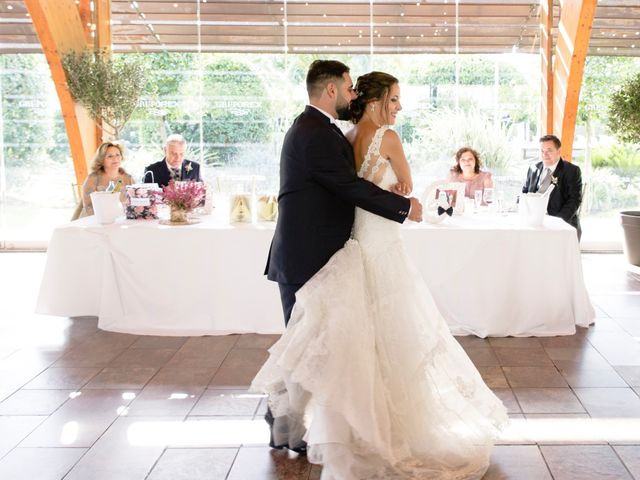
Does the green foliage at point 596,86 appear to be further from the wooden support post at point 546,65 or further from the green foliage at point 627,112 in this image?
the green foliage at point 627,112

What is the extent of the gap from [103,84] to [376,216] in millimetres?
6124

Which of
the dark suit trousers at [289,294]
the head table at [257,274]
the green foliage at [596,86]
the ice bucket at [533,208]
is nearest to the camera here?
the dark suit trousers at [289,294]

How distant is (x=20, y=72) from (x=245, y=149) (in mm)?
3050

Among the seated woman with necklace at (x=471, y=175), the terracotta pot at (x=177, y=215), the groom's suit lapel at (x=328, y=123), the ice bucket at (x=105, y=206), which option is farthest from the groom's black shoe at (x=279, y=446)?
the seated woman with necklace at (x=471, y=175)

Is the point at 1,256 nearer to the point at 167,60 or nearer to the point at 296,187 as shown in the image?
the point at 167,60

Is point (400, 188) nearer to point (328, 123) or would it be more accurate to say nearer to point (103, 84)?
point (328, 123)

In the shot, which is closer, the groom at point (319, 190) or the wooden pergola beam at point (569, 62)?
the groom at point (319, 190)

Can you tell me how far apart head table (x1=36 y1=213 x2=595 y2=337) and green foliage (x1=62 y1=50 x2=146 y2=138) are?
3.59m

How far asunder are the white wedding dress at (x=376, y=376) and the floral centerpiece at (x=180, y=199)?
2389 millimetres

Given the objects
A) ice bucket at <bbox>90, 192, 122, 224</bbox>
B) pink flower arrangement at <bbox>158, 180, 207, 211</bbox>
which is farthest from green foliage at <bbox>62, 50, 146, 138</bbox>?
pink flower arrangement at <bbox>158, 180, 207, 211</bbox>

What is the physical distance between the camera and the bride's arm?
10.5 ft

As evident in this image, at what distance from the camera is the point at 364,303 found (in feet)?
10.2

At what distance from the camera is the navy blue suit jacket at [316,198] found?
300cm

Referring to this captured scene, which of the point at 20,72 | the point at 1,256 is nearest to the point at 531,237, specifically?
the point at 1,256
